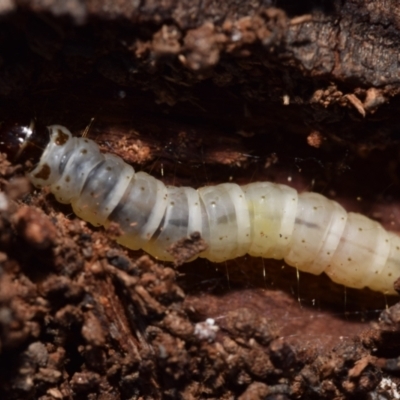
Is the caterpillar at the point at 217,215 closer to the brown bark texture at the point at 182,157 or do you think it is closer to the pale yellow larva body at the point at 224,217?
the pale yellow larva body at the point at 224,217

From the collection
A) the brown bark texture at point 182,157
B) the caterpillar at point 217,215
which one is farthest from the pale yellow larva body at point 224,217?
the brown bark texture at point 182,157

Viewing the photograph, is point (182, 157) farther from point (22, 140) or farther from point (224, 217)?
point (22, 140)

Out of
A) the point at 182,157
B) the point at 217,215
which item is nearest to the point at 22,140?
the point at 182,157

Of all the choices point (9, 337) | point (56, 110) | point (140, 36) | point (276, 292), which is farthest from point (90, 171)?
point (276, 292)

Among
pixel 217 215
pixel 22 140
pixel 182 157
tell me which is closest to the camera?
pixel 22 140

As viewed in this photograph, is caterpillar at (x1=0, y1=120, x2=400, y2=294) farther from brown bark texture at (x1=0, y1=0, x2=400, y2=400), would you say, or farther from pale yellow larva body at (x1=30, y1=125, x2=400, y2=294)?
brown bark texture at (x1=0, y1=0, x2=400, y2=400)
